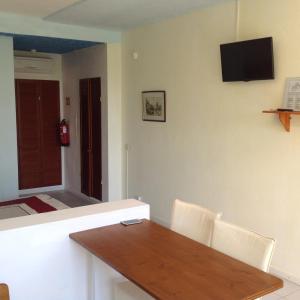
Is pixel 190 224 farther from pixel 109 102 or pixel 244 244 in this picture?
pixel 109 102

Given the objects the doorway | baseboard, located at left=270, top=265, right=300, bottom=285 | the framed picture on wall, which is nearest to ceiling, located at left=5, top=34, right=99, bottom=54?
the doorway

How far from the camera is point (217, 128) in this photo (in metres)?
3.93

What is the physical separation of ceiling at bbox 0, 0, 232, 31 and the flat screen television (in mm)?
589

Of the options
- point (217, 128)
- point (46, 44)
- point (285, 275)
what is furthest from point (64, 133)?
point (285, 275)

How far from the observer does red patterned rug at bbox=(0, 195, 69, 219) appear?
342 cm

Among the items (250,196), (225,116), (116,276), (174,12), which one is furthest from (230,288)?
(174,12)

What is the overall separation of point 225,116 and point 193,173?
796 mm

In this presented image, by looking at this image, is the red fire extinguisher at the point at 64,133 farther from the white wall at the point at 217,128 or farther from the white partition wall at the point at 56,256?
the white partition wall at the point at 56,256

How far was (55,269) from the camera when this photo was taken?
2350mm

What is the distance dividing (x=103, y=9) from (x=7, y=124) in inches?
74.1

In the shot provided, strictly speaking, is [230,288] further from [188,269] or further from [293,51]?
[293,51]

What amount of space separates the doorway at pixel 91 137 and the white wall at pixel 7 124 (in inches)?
50.8

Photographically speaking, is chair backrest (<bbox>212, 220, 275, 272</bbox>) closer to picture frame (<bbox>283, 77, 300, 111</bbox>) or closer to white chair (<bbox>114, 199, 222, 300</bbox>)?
white chair (<bbox>114, 199, 222, 300</bbox>)

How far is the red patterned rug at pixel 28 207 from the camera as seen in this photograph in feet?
11.2
